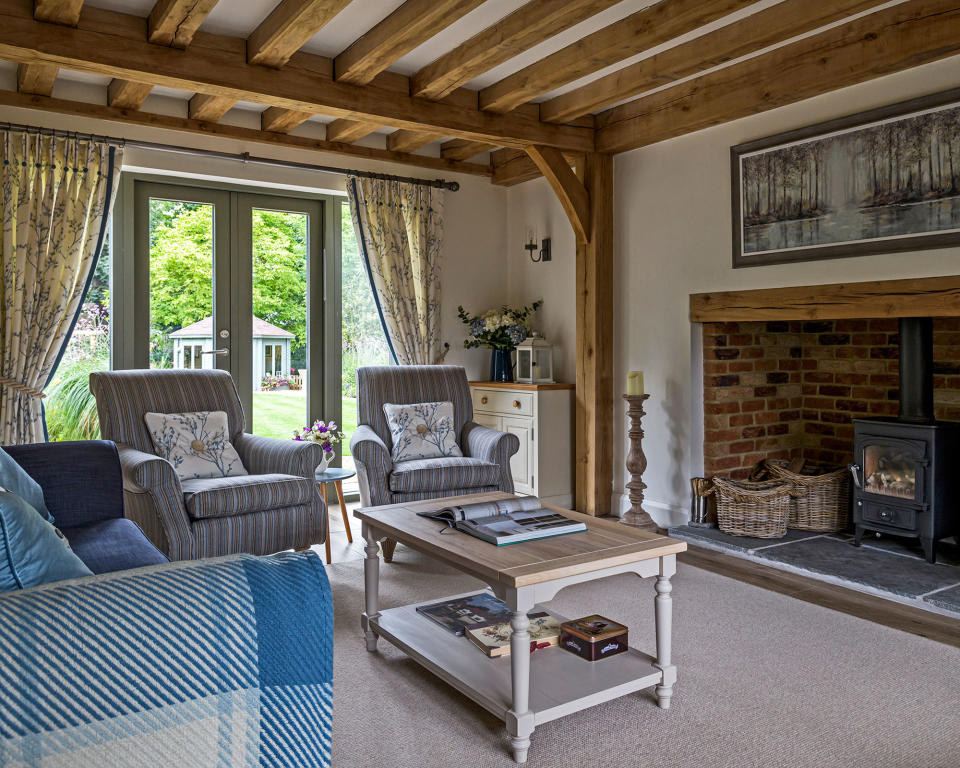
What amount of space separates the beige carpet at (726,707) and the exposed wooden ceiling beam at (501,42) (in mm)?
2290

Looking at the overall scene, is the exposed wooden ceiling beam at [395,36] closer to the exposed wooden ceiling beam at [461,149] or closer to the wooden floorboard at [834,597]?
the exposed wooden ceiling beam at [461,149]

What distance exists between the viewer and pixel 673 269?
14.3ft

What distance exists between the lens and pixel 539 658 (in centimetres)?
229

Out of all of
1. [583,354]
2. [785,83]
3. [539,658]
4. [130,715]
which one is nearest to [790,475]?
[583,354]

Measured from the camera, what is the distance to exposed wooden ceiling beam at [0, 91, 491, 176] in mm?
3951

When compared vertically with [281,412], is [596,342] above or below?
above

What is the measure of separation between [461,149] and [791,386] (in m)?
2.55

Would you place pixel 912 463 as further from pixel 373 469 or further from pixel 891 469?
pixel 373 469

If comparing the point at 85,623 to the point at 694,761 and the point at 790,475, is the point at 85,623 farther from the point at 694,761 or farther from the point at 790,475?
the point at 790,475

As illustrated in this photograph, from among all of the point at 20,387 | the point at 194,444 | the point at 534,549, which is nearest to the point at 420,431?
the point at 194,444

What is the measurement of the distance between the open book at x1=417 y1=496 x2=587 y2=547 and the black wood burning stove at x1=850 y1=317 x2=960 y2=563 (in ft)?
5.93

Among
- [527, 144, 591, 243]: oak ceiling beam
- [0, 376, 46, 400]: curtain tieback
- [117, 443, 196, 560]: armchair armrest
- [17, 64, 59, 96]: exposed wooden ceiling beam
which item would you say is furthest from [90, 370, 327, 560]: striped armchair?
[527, 144, 591, 243]: oak ceiling beam

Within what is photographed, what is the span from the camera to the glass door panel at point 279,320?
4.85 metres

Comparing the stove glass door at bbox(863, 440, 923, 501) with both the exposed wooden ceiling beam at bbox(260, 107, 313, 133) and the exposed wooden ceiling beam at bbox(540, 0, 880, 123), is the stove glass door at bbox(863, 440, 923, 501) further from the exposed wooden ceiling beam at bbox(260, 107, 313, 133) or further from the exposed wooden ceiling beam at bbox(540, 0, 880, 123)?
the exposed wooden ceiling beam at bbox(260, 107, 313, 133)
